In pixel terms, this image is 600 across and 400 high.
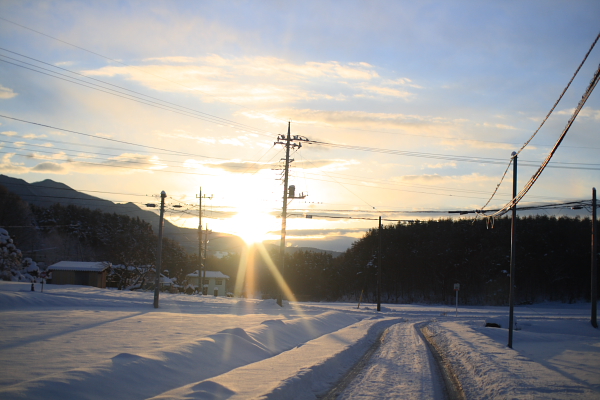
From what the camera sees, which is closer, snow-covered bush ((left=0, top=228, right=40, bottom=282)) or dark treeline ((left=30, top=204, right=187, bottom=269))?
snow-covered bush ((left=0, top=228, right=40, bottom=282))

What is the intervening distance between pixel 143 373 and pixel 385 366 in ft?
22.6

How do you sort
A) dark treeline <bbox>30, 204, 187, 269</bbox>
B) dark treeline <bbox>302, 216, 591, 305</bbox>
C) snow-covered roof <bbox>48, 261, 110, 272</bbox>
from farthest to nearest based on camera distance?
dark treeline <bbox>30, 204, 187, 269</bbox>
dark treeline <bbox>302, 216, 591, 305</bbox>
snow-covered roof <bbox>48, 261, 110, 272</bbox>

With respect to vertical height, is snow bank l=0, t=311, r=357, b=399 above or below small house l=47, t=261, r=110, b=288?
above

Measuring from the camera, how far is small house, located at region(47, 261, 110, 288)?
5309cm

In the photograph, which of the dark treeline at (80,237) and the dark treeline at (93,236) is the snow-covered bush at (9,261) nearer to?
the dark treeline at (80,237)

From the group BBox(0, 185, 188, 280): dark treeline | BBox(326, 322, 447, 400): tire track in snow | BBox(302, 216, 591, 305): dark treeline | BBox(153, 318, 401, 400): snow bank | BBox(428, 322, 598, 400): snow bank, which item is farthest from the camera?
BBox(0, 185, 188, 280): dark treeline

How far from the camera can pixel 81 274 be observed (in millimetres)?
53469

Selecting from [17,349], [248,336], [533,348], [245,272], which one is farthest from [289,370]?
[245,272]

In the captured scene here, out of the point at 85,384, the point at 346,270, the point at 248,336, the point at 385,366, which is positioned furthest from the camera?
the point at 346,270

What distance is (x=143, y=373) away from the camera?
30.3ft

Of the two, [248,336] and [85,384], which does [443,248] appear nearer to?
[248,336]

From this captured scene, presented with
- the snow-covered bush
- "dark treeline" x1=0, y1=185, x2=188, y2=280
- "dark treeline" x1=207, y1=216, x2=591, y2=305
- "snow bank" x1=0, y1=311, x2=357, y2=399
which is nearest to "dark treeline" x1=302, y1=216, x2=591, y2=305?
"dark treeline" x1=207, y1=216, x2=591, y2=305

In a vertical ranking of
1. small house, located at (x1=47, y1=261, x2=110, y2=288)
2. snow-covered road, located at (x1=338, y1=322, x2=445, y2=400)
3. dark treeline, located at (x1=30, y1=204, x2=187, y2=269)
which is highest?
dark treeline, located at (x1=30, y1=204, x2=187, y2=269)

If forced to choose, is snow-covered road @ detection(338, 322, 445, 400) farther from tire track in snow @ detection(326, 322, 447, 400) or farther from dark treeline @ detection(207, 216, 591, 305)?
dark treeline @ detection(207, 216, 591, 305)
